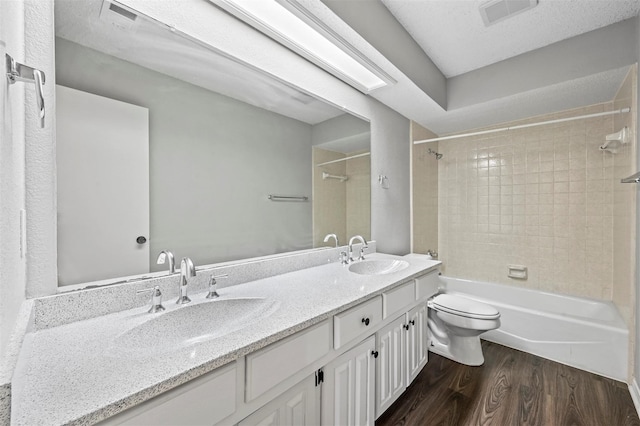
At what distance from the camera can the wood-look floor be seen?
1.59 m

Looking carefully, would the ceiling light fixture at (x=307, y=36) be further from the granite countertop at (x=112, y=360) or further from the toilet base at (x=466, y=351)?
the toilet base at (x=466, y=351)

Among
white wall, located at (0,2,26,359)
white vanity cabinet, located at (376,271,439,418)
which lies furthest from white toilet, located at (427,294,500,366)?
white wall, located at (0,2,26,359)

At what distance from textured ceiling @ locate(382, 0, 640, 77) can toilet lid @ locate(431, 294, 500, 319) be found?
2074mm

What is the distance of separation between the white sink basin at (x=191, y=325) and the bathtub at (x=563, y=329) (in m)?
2.45

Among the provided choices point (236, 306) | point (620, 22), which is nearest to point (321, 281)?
point (236, 306)

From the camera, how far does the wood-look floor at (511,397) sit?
159cm

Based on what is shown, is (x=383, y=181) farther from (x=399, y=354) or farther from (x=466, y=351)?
(x=466, y=351)

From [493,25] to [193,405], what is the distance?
266 cm

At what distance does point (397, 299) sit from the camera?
1533mm

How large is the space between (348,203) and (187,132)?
49.9 inches

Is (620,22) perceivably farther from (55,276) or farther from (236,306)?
(55,276)

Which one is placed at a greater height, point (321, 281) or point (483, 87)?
point (483, 87)

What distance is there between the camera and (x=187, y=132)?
1.24 metres

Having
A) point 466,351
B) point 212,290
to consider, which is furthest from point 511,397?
point 212,290
